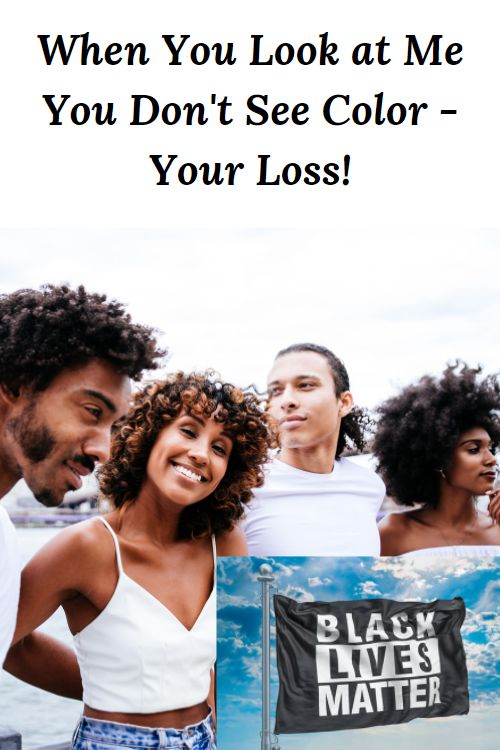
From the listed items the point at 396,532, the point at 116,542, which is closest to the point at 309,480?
the point at 396,532

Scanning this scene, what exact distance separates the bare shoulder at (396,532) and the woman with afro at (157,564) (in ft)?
1.75

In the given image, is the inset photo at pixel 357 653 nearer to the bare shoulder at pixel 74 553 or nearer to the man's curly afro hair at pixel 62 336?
the bare shoulder at pixel 74 553

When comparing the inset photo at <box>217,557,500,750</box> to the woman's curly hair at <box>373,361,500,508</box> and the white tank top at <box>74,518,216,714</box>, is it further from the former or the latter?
the woman's curly hair at <box>373,361,500,508</box>

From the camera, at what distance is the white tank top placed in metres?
3.03

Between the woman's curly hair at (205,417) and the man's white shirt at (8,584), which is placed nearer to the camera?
the man's white shirt at (8,584)

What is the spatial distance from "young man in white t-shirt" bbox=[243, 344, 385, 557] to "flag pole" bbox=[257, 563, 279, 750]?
0.28 ft

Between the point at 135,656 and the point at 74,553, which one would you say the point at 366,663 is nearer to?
the point at 135,656

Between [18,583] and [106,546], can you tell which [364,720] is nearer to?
[106,546]

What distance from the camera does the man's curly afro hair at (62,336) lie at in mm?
3053

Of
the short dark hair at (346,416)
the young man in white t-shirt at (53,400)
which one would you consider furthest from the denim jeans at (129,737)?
the short dark hair at (346,416)

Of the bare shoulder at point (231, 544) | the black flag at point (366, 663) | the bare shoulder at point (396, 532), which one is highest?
the bare shoulder at point (396, 532)

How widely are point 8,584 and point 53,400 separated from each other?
62cm

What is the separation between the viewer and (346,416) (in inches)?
134

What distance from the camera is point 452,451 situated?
11.3 feet
